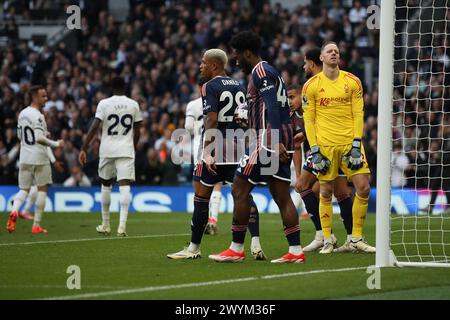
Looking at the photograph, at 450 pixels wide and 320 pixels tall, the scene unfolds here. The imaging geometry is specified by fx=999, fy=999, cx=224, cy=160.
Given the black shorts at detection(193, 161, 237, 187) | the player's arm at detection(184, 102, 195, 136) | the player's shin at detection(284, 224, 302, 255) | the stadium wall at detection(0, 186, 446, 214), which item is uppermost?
Answer: the player's arm at detection(184, 102, 195, 136)

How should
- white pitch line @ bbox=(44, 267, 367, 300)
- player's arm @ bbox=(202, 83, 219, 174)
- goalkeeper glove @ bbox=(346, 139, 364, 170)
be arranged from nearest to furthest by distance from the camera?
white pitch line @ bbox=(44, 267, 367, 300)
player's arm @ bbox=(202, 83, 219, 174)
goalkeeper glove @ bbox=(346, 139, 364, 170)

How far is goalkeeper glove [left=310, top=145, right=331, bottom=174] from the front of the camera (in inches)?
462

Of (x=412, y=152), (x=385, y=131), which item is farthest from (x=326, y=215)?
(x=412, y=152)

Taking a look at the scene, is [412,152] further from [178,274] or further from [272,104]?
[178,274]

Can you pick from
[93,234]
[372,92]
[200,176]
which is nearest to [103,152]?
[93,234]

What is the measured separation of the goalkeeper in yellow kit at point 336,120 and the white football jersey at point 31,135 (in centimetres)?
579

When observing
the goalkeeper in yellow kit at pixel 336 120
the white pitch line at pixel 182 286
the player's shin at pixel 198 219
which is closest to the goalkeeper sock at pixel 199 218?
the player's shin at pixel 198 219

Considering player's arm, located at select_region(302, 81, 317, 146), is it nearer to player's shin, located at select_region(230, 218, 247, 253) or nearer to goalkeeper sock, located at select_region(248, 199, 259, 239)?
goalkeeper sock, located at select_region(248, 199, 259, 239)

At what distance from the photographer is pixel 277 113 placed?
1026 centimetres

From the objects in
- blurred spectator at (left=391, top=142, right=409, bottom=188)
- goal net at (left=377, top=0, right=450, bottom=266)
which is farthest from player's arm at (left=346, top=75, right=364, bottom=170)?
blurred spectator at (left=391, top=142, right=409, bottom=188)

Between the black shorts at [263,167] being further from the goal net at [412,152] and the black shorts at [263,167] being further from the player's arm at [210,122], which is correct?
the goal net at [412,152]

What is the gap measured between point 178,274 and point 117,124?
19.9 feet

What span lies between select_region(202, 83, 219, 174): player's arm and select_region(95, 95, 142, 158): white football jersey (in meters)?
4.50

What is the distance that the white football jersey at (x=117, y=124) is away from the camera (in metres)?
15.4
